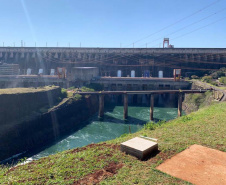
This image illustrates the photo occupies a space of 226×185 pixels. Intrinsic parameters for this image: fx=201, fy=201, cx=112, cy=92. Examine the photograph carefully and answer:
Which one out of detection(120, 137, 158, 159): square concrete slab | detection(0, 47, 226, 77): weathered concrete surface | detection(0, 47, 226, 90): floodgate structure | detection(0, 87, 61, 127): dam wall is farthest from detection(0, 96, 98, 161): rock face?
detection(0, 47, 226, 77): weathered concrete surface

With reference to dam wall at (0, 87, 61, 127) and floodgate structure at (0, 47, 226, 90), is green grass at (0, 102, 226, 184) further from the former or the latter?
floodgate structure at (0, 47, 226, 90)

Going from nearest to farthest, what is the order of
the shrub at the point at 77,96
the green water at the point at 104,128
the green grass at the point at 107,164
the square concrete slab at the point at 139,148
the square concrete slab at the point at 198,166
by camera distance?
1. the square concrete slab at the point at 198,166
2. the green grass at the point at 107,164
3. the square concrete slab at the point at 139,148
4. the green water at the point at 104,128
5. the shrub at the point at 77,96

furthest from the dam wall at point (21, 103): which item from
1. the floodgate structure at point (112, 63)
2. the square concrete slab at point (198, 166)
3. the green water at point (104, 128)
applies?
the square concrete slab at point (198, 166)

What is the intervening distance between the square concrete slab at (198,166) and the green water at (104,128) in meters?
14.5

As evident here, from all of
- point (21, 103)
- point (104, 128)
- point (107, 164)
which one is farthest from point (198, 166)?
point (21, 103)

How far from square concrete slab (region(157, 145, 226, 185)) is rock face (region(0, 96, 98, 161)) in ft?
57.3

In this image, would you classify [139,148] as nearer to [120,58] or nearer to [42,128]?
[42,128]

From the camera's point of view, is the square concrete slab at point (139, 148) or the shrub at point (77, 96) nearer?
the square concrete slab at point (139, 148)

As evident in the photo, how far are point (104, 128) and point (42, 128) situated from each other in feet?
28.9

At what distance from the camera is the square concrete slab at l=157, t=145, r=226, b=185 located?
24.0ft

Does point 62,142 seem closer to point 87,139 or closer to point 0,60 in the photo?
point 87,139

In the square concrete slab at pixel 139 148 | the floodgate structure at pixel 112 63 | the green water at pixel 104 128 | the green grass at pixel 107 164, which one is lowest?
the green water at pixel 104 128

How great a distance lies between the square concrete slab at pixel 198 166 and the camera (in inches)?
288

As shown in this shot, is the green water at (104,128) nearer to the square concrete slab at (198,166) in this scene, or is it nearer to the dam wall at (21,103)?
the dam wall at (21,103)
